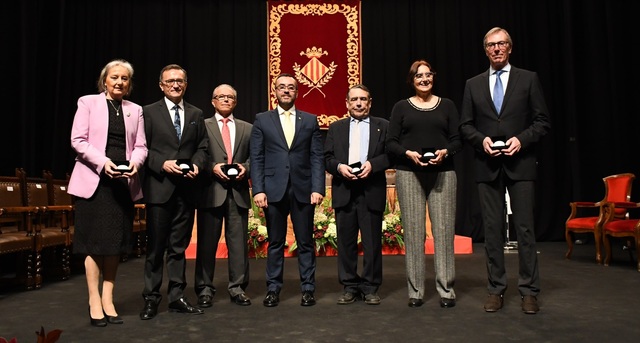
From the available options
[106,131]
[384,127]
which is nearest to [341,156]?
[384,127]

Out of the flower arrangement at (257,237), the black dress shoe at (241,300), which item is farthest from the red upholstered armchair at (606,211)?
the black dress shoe at (241,300)

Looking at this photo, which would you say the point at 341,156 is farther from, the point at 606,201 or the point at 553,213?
the point at 553,213

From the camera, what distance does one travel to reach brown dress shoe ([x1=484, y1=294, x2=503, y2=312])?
2.81 m

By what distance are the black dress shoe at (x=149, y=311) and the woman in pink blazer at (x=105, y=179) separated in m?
0.13

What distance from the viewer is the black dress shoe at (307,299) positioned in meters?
3.08

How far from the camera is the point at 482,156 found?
2.89 meters

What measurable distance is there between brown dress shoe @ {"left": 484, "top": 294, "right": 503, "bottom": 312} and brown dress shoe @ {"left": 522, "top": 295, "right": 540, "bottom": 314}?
0.12m

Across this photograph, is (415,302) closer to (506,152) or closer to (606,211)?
(506,152)

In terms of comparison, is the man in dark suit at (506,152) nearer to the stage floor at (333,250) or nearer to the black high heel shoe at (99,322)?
the black high heel shoe at (99,322)

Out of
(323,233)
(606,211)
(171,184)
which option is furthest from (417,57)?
(171,184)

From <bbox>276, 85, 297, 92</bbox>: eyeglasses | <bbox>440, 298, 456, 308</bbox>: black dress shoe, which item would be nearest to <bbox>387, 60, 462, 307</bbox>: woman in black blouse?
<bbox>440, 298, 456, 308</bbox>: black dress shoe

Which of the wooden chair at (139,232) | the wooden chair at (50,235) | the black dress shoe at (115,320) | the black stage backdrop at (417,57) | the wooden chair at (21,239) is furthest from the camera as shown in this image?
the black stage backdrop at (417,57)

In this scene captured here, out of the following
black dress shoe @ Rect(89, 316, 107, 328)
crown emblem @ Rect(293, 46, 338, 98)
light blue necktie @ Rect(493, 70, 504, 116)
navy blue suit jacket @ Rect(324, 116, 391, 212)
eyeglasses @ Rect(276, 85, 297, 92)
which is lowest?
black dress shoe @ Rect(89, 316, 107, 328)

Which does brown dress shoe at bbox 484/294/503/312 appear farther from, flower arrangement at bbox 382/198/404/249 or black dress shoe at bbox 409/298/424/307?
flower arrangement at bbox 382/198/404/249
